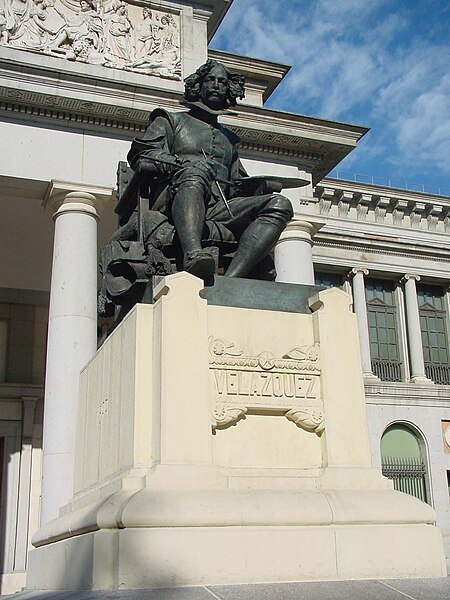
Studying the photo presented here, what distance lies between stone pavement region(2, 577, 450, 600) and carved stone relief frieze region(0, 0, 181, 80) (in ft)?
55.6

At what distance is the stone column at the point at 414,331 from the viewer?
35000 mm

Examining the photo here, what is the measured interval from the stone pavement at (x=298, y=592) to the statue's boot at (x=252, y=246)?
2911 mm

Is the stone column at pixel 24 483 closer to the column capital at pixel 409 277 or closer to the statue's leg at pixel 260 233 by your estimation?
the statue's leg at pixel 260 233

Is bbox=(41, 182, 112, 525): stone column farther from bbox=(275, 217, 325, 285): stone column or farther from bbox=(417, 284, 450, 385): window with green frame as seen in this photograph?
bbox=(417, 284, 450, 385): window with green frame

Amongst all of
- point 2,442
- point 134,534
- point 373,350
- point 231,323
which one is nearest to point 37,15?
point 2,442

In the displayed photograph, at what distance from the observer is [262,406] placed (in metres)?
6.36

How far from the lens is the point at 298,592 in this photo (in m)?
5.15

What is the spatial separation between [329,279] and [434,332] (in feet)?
18.0

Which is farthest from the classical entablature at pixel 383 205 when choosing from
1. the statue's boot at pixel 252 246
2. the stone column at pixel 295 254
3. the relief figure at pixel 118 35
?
the statue's boot at pixel 252 246

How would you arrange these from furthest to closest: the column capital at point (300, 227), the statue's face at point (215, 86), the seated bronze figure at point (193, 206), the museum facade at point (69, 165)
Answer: the column capital at point (300, 227)
the museum facade at point (69, 165)
the statue's face at point (215, 86)
the seated bronze figure at point (193, 206)

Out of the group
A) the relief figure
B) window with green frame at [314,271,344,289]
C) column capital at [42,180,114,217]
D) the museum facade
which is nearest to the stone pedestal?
the museum facade

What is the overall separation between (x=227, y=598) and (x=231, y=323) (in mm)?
2372

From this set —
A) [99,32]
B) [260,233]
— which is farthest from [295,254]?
[260,233]

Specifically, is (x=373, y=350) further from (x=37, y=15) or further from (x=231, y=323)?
(x=231, y=323)
